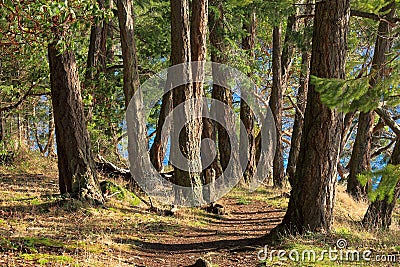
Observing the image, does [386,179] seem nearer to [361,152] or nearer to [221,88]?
[361,152]

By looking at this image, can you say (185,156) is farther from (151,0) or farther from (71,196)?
(151,0)

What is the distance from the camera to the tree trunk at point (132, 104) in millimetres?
11992

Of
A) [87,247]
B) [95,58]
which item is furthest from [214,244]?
[95,58]

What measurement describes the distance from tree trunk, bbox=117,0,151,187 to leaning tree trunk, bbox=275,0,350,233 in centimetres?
511

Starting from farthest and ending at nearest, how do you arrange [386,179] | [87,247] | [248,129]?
[248,129]
[87,247]
[386,179]

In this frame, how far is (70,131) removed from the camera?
30.4 feet

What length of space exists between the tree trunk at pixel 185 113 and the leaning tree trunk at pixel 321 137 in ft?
13.3

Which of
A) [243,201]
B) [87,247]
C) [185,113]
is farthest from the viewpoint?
[243,201]

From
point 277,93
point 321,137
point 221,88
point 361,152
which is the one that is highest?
point 221,88

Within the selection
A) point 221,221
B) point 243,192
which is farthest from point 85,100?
point 243,192

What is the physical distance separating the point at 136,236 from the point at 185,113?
13.2ft

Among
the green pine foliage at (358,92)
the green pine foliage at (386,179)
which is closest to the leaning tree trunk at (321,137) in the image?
the green pine foliage at (358,92)

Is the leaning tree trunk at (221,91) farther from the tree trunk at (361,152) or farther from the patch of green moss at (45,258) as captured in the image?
the patch of green moss at (45,258)

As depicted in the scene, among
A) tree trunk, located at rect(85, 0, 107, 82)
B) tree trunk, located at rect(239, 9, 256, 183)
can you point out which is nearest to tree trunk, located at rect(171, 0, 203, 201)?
tree trunk, located at rect(85, 0, 107, 82)
